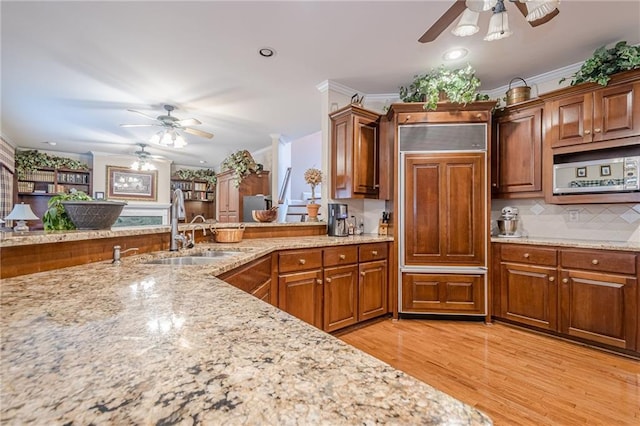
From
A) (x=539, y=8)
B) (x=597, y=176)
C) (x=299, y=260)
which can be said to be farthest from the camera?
(x=597, y=176)

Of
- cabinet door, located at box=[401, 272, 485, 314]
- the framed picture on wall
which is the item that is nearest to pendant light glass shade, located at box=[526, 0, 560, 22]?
cabinet door, located at box=[401, 272, 485, 314]

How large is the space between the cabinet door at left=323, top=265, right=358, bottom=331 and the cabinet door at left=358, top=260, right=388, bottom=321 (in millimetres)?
67

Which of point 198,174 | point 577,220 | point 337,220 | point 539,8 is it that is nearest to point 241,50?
point 337,220

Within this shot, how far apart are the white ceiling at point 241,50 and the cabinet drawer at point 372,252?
72.9 inches

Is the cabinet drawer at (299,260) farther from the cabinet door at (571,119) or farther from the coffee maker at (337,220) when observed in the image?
the cabinet door at (571,119)

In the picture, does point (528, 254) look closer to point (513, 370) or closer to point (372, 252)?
point (513, 370)

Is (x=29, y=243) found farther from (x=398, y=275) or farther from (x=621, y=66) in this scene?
(x=621, y=66)

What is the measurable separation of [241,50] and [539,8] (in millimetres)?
2289

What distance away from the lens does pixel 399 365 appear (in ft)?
6.80

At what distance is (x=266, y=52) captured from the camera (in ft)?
8.86

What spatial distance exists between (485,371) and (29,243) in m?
2.69

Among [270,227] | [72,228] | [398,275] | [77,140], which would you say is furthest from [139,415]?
[77,140]

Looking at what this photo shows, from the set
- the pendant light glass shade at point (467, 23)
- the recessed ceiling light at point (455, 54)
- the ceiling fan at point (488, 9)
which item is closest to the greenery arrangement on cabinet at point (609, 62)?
the recessed ceiling light at point (455, 54)

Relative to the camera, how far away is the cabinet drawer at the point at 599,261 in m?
2.18
